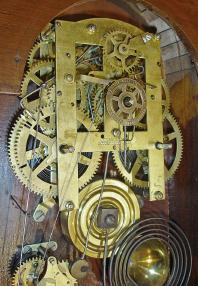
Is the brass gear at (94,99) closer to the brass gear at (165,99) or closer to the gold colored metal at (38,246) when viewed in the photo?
the brass gear at (165,99)

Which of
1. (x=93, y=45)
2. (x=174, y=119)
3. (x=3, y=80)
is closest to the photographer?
(x=3, y=80)

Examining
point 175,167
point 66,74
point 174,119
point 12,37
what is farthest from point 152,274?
point 12,37

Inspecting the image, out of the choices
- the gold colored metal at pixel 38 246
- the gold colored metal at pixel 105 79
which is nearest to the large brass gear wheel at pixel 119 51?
the gold colored metal at pixel 105 79

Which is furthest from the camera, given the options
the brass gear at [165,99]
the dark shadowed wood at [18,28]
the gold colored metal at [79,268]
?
the brass gear at [165,99]

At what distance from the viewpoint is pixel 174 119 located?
3.78 ft

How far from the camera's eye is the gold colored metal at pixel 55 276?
975 millimetres

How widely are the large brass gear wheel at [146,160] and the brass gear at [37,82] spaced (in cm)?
22

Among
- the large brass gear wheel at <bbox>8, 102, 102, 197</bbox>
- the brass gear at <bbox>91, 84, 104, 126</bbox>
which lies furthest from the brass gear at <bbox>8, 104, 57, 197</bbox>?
the brass gear at <bbox>91, 84, 104, 126</bbox>

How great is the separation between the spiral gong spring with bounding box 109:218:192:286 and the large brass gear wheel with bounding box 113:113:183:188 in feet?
0.35

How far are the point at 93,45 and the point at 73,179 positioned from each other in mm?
310

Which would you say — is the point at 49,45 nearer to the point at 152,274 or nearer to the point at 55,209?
the point at 55,209

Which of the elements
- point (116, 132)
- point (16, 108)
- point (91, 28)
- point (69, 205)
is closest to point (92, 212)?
point (69, 205)

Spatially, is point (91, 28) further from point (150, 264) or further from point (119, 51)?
point (150, 264)

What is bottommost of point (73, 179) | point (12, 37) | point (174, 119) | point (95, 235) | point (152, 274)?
point (152, 274)
